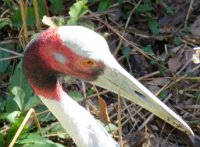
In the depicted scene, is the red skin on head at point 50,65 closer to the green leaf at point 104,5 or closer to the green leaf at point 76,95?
the green leaf at point 76,95

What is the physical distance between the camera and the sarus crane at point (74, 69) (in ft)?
8.23

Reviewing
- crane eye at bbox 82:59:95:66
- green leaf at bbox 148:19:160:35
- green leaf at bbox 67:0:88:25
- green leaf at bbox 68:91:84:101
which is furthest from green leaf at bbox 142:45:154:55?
crane eye at bbox 82:59:95:66

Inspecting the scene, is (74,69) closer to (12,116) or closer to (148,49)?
(12,116)

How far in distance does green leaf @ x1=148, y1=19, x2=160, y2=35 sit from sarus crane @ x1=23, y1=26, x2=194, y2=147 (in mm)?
1268

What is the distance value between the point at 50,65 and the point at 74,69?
89 millimetres

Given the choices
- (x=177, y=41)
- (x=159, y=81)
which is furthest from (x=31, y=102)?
(x=177, y=41)

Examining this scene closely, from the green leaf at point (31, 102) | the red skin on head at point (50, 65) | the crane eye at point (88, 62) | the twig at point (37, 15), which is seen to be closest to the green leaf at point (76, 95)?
the green leaf at point (31, 102)

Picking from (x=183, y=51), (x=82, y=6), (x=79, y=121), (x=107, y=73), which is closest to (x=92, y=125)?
(x=79, y=121)

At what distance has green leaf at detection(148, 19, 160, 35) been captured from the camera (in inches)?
152

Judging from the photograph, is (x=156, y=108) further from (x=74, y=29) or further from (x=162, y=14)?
(x=162, y=14)

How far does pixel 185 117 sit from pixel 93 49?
1.21m

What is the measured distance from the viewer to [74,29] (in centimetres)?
253

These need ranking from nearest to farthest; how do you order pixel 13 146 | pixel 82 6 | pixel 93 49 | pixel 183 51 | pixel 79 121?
pixel 93 49 → pixel 79 121 → pixel 13 146 → pixel 82 6 → pixel 183 51

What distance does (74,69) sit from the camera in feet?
8.48
